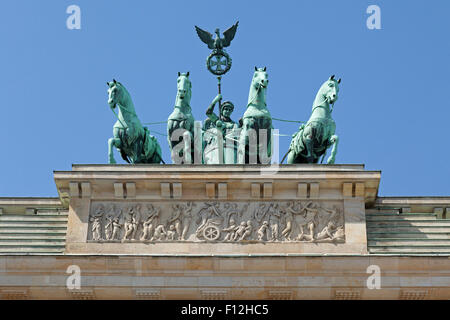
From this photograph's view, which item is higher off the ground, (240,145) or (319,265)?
(240,145)

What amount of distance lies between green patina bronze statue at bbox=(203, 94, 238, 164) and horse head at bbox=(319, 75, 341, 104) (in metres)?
2.88

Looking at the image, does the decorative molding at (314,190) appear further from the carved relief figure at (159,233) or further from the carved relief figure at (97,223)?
the carved relief figure at (97,223)

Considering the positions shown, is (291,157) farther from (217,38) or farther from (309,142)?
(217,38)

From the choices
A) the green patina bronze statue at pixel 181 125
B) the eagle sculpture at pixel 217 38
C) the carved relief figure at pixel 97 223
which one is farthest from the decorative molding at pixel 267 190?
the eagle sculpture at pixel 217 38

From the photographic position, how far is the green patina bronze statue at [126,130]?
32.8 m

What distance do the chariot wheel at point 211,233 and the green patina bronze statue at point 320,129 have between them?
3338 millimetres

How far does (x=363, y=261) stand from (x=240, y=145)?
4789 mm

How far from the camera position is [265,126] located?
32906 mm

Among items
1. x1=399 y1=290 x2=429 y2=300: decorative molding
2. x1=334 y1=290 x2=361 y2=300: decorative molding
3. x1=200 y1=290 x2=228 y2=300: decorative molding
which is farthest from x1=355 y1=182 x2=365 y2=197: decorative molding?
x1=200 y1=290 x2=228 y2=300: decorative molding

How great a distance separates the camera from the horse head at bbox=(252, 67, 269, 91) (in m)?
32.9

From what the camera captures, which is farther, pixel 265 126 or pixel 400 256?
pixel 265 126

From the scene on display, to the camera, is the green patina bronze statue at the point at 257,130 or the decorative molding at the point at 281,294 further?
the green patina bronze statue at the point at 257,130

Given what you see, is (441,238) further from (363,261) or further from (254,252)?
(254,252)
